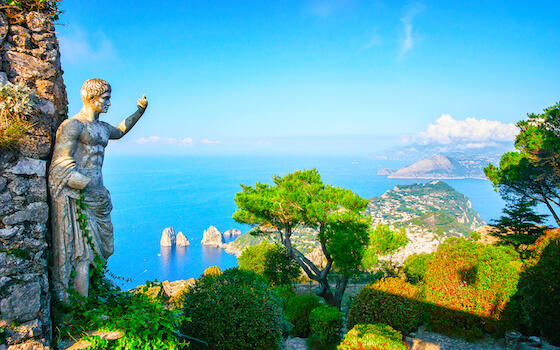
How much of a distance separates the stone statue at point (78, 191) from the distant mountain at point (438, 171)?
4956 inches

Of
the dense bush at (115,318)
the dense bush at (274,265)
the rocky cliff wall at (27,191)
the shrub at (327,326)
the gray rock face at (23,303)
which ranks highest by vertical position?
the rocky cliff wall at (27,191)

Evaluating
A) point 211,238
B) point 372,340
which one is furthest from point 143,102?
point 211,238

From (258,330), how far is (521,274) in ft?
19.4

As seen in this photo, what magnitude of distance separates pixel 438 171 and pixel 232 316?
438 feet

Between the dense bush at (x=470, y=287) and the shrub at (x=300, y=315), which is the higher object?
the dense bush at (x=470, y=287)

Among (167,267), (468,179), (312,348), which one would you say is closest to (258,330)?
(312,348)

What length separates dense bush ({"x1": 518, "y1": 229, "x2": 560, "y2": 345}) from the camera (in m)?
6.01

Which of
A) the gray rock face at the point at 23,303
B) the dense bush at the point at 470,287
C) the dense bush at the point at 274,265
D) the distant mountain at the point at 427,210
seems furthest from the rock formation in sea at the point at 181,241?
the gray rock face at the point at 23,303

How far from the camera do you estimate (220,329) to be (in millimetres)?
4723

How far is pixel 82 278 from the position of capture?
326cm

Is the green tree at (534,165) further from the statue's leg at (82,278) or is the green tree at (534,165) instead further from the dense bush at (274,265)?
the statue's leg at (82,278)

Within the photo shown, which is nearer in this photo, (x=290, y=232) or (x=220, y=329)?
(x=220, y=329)

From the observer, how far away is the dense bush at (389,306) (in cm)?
678

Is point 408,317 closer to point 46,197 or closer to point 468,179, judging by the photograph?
point 46,197
